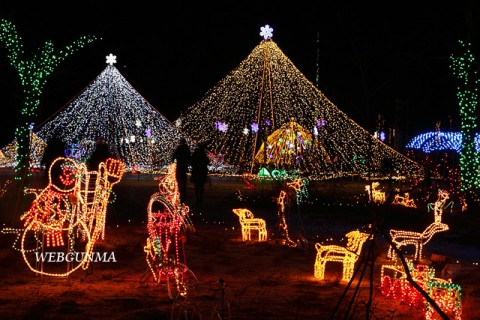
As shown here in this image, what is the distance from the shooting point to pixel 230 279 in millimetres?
8328

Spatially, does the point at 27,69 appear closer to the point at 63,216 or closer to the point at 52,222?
the point at 63,216

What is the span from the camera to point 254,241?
38.2 feet

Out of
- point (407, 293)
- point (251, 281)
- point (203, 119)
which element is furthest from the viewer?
point (203, 119)

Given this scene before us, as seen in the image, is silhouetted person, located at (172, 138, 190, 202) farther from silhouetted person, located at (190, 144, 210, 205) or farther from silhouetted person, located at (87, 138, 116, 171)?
silhouetted person, located at (87, 138, 116, 171)

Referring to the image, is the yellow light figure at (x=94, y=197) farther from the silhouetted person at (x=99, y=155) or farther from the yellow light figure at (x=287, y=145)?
the yellow light figure at (x=287, y=145)

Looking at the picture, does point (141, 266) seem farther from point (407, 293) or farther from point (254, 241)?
point (407, 293)

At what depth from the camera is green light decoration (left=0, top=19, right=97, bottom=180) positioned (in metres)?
17.1

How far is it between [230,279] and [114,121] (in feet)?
56.2

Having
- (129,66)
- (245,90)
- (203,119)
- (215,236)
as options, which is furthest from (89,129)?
(129,66)

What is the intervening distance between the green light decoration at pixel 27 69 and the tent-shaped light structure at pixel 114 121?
523cm

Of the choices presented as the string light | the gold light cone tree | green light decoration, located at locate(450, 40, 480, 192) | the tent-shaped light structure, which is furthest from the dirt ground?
the string light

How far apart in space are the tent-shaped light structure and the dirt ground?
346 inches

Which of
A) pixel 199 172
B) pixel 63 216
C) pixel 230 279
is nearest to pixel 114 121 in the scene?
pixel 199 172

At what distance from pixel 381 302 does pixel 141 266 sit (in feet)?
11.5
